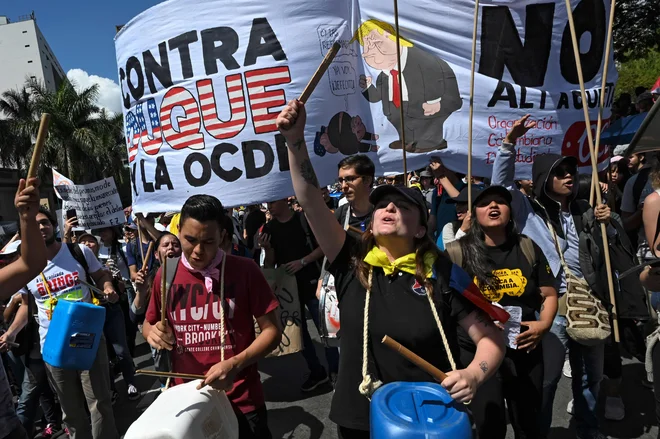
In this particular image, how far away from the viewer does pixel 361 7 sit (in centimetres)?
407

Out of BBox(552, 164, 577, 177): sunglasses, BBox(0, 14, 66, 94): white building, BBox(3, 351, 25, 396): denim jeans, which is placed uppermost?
BBox(0, 14, 66, 94): white building

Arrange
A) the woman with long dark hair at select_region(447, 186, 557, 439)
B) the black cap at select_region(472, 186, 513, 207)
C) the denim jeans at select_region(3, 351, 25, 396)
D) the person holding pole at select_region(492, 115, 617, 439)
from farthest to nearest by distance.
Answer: the denim jeans at select_region(3, 351, 25, 396) → the person holding pole at select_region(492, 115, 617, 439) → the black cap at select_region(472, 186, 513, 207) → the woman with long dark hair at select_region(447, 186, 557, 439)

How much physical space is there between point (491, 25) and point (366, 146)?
4.77ft

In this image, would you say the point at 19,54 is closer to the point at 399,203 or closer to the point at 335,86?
the point at 335,86

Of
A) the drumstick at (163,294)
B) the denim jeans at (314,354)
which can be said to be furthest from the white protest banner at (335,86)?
the denim jeans at (314,354)

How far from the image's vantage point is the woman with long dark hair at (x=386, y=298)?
177cm

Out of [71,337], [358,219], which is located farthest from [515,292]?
[71,337]

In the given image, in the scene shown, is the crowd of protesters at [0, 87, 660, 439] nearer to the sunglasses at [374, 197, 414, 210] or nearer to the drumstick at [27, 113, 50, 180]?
the sunglasses at [374, 197, 414, 210]

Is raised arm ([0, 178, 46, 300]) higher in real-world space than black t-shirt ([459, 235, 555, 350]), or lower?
higher

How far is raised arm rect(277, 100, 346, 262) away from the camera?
1780 millimetres

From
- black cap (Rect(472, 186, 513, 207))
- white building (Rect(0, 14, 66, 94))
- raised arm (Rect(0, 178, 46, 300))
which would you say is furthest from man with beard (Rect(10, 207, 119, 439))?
white building (Rect(0, 14, 66, 94))

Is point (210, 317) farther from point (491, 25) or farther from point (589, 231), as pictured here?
point (491, 25)

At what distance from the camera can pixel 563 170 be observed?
3.06 m

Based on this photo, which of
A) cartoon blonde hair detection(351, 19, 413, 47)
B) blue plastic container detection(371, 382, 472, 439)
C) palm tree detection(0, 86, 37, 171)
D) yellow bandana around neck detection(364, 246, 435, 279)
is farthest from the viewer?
palm tree detection(0, 86, 37, 171)
